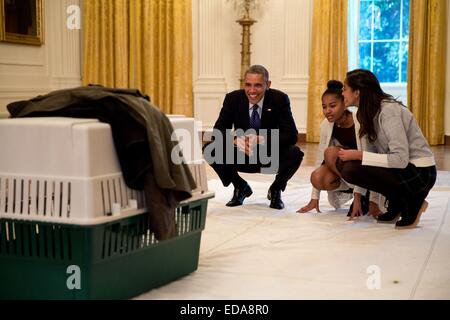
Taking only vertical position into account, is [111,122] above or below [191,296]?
above

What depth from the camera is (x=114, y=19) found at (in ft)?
31.1

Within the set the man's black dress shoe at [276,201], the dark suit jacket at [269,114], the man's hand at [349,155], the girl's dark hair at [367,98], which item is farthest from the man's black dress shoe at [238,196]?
the girl's dark hair at [367,98]

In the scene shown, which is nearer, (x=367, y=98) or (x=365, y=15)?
(x=367, y=98)

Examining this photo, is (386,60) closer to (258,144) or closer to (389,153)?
(258,144)

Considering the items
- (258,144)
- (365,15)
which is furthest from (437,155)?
(258,144)

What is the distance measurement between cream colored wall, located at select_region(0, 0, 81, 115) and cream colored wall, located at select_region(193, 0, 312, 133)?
178cm

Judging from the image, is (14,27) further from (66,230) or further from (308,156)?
(66,230)

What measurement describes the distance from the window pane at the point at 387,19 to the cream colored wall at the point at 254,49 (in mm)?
1071

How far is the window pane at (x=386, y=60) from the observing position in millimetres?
9406

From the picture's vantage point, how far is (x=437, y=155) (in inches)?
290

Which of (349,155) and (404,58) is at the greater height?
(404,58)

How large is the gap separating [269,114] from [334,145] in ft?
1.86
